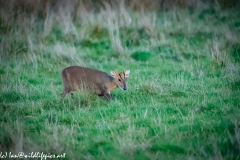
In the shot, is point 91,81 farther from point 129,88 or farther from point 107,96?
point 129,88

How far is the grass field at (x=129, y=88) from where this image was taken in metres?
6.15

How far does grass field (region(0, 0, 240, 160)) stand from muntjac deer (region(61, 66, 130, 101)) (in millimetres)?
243

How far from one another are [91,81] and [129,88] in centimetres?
80

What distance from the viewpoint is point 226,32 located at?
502 inches

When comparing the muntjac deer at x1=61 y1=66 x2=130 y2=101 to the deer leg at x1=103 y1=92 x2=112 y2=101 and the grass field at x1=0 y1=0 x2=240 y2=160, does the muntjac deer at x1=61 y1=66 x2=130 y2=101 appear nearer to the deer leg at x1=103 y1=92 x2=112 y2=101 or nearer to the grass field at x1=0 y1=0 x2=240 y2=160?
the deer leg at x1=103 y1=92 x2=112 y2=101

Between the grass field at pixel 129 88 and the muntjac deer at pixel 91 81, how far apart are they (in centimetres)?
24

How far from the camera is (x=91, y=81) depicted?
8.69 meters

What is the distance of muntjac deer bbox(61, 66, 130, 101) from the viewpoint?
862 cm

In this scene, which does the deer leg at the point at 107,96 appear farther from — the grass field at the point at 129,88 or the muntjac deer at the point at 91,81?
the grass field at the point at 129,88

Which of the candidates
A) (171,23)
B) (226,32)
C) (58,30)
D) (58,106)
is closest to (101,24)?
(58,30)

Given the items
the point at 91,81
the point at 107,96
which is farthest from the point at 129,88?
the point at 91,81

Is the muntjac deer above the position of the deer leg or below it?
above

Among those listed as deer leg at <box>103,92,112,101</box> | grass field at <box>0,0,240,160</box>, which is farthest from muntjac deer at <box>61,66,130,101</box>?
grass field at <box>0,0,240,160</box>

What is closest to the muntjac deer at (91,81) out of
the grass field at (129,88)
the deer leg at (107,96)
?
the deer leg at (107,96)
